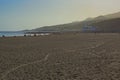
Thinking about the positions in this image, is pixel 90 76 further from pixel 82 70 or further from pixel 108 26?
pixel 108 26

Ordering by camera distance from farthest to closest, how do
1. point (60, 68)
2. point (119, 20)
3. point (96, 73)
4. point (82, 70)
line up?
point (119, 20), point (60, 68), point (82, 70), point (96, 73)

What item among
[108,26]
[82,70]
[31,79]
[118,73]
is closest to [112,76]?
[118,73]

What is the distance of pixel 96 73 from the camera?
13805 millimetres

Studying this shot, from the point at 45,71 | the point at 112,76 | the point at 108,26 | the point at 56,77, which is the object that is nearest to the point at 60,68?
the point at 45,71

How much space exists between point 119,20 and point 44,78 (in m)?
161

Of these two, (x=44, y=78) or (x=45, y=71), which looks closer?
(x=44, y=78)

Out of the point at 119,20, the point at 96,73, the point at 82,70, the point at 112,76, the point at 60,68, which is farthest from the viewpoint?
the point at 119,20

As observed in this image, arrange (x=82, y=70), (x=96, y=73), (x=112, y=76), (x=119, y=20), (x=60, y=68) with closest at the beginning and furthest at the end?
(x=112, y=76)
(x=96, y=73)
(x=82, y=70)
(x=60, y=68)
(x=119, y=20)

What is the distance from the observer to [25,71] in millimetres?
15266

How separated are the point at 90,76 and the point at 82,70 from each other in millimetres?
1867

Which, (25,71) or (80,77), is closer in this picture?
(80,77)

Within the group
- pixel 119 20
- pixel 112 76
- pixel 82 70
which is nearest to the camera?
pixel 112 76

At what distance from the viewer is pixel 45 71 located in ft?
49.3

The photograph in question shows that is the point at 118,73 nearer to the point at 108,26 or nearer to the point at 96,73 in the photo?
the point at 96,73
